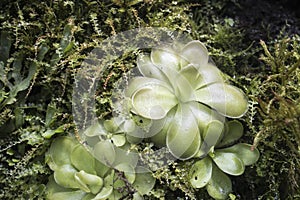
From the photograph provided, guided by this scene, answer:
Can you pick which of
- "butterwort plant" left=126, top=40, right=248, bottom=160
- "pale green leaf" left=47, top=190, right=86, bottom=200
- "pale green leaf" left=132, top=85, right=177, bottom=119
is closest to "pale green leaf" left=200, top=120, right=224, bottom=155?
"butterwort plant" left=126, top=40, right=248, bottom=160

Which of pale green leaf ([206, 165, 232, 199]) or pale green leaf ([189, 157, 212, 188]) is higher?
pale green leaf ([189, 157, 212, 188])

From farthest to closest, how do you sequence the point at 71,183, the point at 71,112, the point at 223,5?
the point at 223,5
the point at 71,112
the point at 71,183

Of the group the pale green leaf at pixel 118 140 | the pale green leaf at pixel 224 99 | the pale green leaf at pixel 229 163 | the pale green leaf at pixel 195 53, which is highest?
the pale green leaf at pixel 195 53

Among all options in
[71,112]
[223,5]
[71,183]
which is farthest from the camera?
[223,5]

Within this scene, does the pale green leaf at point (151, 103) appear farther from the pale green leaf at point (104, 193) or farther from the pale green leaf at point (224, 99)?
the pale green leaf at point (104, 193)

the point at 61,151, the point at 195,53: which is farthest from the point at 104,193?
the point at 195,53

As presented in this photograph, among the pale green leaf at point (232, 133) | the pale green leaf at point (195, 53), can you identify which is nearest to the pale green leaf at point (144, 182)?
the pale green leaf at point (232, 133)

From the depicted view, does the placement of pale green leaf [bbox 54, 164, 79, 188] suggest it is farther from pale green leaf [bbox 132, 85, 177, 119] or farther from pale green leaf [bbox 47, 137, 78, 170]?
pale green leaf [bbox 132, 85, 177, 119]

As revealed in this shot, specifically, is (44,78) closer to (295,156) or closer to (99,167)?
(99,167)

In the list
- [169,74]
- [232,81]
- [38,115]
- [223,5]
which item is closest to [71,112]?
[38,115]
